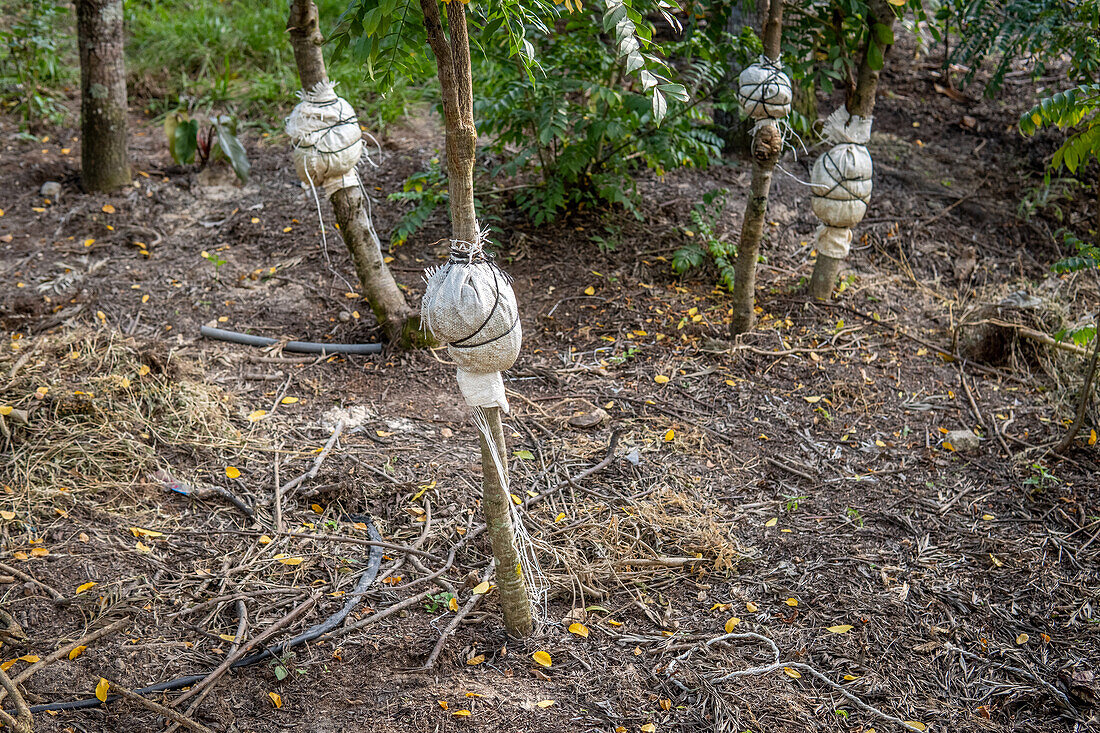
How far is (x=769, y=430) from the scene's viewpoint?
11.3 feet

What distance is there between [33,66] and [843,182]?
6.35 m

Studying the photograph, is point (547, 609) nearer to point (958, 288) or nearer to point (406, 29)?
point (406, 29)

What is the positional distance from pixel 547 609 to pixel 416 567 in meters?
0.47

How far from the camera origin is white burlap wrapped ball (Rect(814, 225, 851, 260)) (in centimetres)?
404

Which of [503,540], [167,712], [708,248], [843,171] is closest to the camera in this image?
[167,712]

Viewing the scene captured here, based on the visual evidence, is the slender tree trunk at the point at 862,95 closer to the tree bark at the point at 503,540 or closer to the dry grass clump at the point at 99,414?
the tree bark at the point at 503,540

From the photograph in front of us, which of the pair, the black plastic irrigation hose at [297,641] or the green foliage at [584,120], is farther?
the green foliage at [584,120]

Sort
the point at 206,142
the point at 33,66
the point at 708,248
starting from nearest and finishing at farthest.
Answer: the point at 708,248 → the point at 206,142 → the point at 33,66

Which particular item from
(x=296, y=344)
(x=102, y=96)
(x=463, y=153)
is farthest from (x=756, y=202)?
(x=102, y=96)

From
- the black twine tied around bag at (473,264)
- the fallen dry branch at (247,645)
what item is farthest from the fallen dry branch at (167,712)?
the black twine tied around bag at (473,264)

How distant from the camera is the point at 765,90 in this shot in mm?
3367

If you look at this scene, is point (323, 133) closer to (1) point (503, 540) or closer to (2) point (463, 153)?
(2) point (463, 153)

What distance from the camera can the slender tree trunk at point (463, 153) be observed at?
1.75m

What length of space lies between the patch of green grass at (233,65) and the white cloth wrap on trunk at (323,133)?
2918 mm
